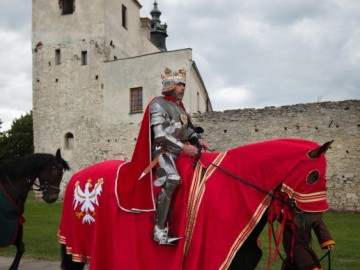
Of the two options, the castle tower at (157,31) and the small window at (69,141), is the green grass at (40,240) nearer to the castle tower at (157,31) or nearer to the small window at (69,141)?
the small window at (69,141)

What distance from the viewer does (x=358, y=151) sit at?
1858 centimetres

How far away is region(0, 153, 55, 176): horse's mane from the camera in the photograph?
6.36 m

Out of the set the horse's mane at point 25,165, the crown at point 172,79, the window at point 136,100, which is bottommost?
the horse's mane at point 25,165

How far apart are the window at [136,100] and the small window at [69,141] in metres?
4.30

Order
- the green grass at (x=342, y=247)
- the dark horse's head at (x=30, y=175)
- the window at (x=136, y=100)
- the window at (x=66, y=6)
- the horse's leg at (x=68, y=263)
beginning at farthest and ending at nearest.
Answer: the window at (x=66, y=6), the window at (x=136, y=100), the green grass at (x=342, y=247), the dark horse's head at (x=30, y=175), the horse's leg at (x=68, y=263)

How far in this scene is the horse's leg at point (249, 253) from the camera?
384cm

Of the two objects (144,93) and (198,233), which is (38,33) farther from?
(198,233)

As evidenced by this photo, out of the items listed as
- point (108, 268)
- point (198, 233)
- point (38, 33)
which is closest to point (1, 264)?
point (108, 268)

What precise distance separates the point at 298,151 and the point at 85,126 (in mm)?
22323

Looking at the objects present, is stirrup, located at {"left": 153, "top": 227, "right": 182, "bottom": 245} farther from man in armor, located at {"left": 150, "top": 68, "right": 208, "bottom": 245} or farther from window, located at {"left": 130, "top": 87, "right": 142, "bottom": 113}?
window, located at {"left": 130, "top": 87, "right": 142, "bottom": 113}

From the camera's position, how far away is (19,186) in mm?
6293

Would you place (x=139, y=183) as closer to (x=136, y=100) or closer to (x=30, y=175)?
(x=30, y=175)

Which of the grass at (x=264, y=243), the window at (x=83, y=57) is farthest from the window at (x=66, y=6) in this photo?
the grass at (x=264, y=243)

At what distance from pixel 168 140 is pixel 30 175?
3120mm
